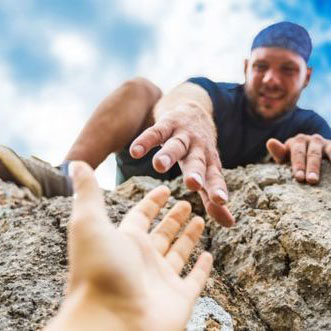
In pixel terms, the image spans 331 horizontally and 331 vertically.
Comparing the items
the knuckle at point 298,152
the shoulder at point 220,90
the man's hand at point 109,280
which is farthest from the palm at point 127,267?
the shoulder at point 220,90

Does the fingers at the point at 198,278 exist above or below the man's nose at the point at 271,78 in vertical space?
below

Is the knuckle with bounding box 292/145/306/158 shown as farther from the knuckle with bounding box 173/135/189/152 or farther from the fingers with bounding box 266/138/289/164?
the knuckle with bounding box 173/135/189/152

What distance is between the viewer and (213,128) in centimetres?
228

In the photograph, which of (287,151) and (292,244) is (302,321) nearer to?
(292,244)

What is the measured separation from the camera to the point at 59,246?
167cm

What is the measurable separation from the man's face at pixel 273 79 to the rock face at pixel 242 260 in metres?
1.78

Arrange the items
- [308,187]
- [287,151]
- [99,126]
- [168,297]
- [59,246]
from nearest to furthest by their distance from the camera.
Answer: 1. [168,297]
2. [59,246]
3. [308,187]
4. [287,151]
5. [99,126]

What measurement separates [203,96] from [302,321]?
1864 mm

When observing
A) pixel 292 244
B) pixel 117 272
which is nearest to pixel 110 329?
pixel 117 272

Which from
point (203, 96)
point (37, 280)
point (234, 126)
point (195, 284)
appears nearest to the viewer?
point (195, 284)

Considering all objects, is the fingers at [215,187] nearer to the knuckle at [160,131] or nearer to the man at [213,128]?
the man at [213,128]

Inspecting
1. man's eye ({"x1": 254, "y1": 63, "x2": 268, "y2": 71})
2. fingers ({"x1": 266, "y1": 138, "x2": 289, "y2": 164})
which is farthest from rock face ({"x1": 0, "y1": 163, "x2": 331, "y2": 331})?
man's eye ({"x1": 254, "y1": 63, "x2": 268, "y2": 71})

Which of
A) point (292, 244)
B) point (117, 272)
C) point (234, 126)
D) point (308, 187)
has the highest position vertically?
point (234, 126)

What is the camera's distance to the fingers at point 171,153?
61.8 inches
